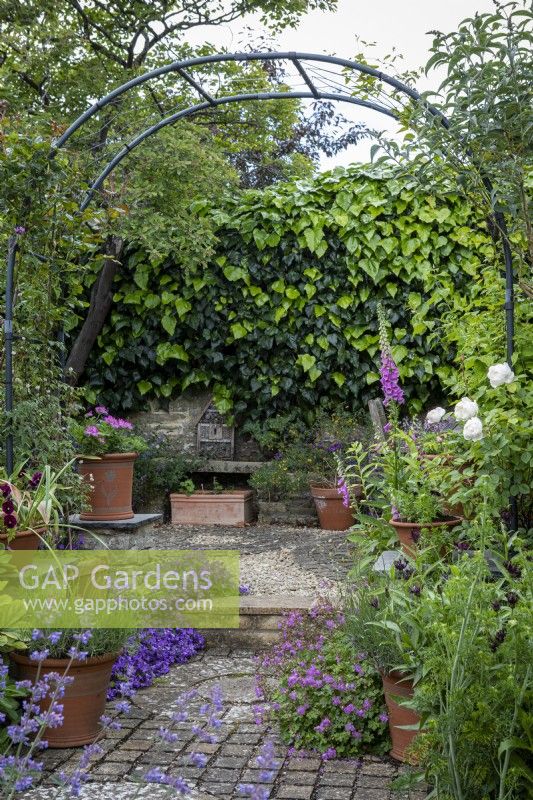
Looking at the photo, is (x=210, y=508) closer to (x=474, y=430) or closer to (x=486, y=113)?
(x=474, y=430)

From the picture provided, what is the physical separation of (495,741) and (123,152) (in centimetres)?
407

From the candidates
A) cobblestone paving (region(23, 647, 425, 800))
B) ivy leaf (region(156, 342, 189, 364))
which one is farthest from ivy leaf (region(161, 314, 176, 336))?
cobblestone paving (region(23, 647, 425, 800))

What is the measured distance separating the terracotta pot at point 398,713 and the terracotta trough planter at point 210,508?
Answer: 4.39m

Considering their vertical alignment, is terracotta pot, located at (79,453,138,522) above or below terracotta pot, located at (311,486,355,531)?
above

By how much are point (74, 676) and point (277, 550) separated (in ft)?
10.6

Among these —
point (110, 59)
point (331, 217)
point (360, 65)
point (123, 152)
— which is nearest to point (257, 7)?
point (110, 59)

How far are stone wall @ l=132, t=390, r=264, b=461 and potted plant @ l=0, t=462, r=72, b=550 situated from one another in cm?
371

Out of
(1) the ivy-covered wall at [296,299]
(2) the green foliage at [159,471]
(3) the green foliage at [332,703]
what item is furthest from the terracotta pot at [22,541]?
(1) the ivy-covered wall at [296,299]

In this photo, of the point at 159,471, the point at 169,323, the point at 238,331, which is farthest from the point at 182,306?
the point at 159,471

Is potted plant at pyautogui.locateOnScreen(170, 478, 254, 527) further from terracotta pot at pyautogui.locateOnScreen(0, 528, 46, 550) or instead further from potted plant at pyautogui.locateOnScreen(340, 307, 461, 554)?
terracotta pot at pyautogui.locateOnScreen(0, 528, 46, 550)

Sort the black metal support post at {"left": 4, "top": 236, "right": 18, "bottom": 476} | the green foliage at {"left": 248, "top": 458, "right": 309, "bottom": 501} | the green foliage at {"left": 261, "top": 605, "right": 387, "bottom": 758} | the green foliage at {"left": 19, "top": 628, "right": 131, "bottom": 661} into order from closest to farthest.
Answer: the green foliage at {"left": 261, "top": 605, "right": 387, "bottom": 758} → the green foliage at {"left": 19, "top": 628, "right": 131, "bottom": 661} → the black metal support post at {"left": 4, "top": 236, "right": 18, "bottom": 476} → the green foliage at {"left": 248, "top": 458, "right": 309, "bottom": 501}

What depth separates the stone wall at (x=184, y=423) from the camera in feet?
25.4

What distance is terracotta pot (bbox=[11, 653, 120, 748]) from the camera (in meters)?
2.97

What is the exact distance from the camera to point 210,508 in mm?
7262
